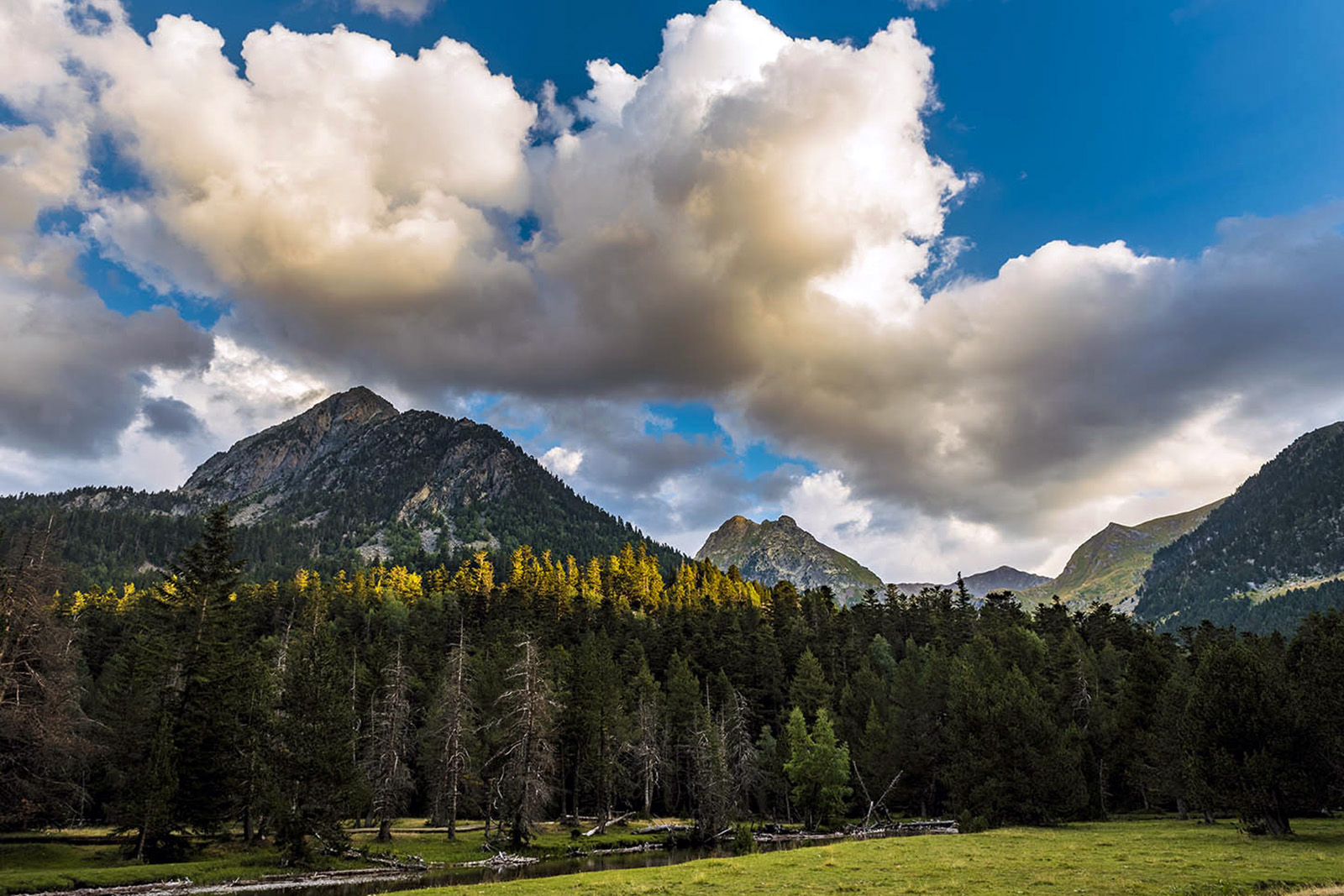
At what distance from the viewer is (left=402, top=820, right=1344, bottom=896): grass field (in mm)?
25500

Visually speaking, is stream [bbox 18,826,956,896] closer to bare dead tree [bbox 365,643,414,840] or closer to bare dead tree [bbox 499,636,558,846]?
bare dead tree [bbox 499,636,558,846]

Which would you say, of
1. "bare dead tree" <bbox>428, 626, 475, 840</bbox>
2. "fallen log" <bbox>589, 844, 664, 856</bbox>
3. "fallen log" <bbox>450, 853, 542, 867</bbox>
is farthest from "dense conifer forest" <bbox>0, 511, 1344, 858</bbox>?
"fallen log" <bbox>589, 844, 664, 856</bbox>

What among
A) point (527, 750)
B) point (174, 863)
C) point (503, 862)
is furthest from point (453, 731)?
point (174, 863)

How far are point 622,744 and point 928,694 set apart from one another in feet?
123

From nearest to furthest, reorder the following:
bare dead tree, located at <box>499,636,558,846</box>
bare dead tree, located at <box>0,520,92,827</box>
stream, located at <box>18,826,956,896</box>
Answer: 1. stream, located at <box>18,826,956,896</box>
2. bare dead tree, located at <box>0,520,92,827</box>
3. bare dead tree, located at <box>499,636,558,846</box>

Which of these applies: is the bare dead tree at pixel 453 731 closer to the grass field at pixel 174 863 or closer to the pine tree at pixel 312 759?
the grass field at pixel 174 863

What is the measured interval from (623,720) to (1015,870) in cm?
5356

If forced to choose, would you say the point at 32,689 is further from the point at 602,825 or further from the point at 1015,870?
the point at 1015,870

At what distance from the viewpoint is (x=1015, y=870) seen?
100ft

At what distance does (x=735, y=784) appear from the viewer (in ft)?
264

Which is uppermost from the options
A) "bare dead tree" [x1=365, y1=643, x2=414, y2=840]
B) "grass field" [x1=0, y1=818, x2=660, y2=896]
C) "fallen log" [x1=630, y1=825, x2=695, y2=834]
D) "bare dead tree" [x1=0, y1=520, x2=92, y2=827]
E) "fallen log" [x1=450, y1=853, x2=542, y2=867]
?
"bare dead tree" [x1=0, y1=520, x2=92, y2=827]

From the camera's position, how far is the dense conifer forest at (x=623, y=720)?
139 feet

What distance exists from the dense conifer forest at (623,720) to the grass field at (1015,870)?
7803 millimetres

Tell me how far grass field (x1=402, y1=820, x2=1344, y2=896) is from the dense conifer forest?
25.6ft
